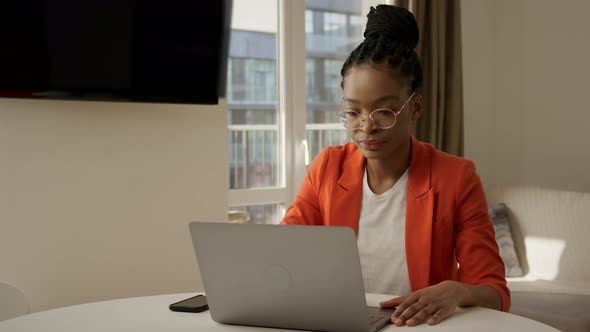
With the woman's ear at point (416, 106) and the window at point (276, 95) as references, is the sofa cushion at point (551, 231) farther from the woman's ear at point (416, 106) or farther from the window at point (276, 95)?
the woman's ear at point (416, 106)

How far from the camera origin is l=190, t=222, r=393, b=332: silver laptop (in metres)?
1.15

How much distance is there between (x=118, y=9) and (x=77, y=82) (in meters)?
0.32

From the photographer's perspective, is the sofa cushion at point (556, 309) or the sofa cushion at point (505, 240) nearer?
the sofa cushion at point (556, 309)

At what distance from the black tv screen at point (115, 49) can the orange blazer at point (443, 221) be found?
1.20 meters

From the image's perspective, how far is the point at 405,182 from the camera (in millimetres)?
1720

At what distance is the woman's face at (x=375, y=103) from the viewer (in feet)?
5.32

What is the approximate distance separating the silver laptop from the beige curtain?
2.62 m

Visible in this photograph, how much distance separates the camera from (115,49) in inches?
102

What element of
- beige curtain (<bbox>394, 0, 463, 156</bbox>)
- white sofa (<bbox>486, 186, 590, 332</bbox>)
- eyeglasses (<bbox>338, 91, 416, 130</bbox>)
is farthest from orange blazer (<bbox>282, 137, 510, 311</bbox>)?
beige curtain (<bbox>394, 0, 463, 156</bbox>)

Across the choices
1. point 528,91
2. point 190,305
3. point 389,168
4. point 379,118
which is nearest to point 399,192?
point 389,168

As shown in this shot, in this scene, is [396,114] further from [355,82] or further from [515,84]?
[515,84]

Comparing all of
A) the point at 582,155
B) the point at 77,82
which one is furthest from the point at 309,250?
the point at 582,155

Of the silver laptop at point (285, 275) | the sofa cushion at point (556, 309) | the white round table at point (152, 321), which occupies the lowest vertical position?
the sofa cushion at point (556, 309)

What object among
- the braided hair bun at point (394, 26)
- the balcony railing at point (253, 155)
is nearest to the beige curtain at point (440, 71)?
the balcony railing at point (253, 155)
